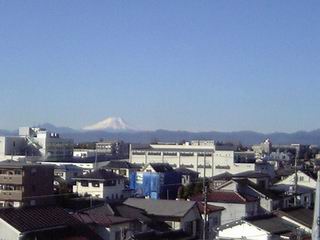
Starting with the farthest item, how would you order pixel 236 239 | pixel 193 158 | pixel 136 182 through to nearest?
pixel 193 158 < pixel 136 182 < pixel 236 239

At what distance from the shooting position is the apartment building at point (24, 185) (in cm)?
3025

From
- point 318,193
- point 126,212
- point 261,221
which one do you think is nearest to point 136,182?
point 126,212

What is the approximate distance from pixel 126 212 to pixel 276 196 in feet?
39.0

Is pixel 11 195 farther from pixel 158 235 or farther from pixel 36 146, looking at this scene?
pixel 36 146

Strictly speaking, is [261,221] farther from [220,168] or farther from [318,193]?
[220,168]

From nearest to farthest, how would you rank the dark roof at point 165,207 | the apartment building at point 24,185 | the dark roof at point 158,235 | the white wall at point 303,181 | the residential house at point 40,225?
the dark roof at point 158,235
the residential house at point 40,225
the dark roof at point 165,207
the apartment building at point 24,185
the white wall at point 303,181

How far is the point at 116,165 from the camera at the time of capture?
50031 millimetres

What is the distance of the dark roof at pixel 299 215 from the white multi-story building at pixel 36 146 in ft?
144

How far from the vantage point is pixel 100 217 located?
1927 cm

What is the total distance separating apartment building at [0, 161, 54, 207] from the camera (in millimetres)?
30250

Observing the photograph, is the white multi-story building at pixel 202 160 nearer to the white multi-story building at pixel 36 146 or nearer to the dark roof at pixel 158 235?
the white multi-story building at pixel 36 146

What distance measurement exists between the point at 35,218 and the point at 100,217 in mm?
3227

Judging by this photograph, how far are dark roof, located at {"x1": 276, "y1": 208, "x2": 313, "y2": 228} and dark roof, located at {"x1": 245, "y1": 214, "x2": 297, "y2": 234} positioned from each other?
810 millimetres

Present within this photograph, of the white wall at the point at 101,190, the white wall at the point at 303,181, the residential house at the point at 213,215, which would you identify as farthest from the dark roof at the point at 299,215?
the white wall at the point at 303,181
